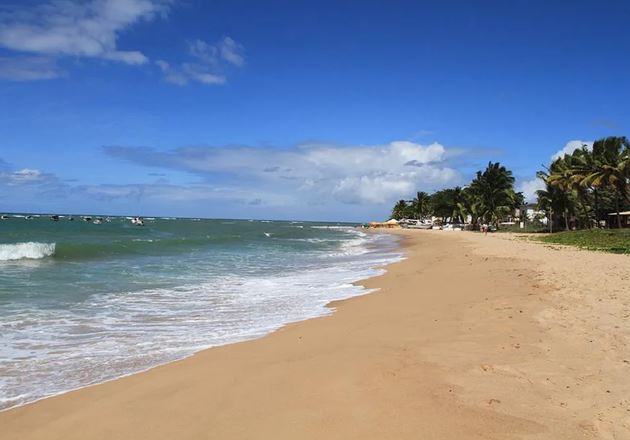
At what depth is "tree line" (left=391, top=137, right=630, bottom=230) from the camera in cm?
3844

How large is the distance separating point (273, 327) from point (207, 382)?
317cm

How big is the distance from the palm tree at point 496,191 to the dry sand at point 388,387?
58.6 meters

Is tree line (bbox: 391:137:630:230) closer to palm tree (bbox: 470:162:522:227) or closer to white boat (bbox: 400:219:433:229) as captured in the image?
palm tree (bbox: 470:162:522:227)

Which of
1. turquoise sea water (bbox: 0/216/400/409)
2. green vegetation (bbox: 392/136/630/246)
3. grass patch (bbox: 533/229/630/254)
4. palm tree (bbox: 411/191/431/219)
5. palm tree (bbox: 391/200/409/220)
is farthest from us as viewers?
palm tree (bbox: 391/200/409/220)

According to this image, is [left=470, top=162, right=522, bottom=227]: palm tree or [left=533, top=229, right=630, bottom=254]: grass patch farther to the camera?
[left=470, top=162, right=522, bottom=227]: palm tree

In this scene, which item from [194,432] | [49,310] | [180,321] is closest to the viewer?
[194,432]

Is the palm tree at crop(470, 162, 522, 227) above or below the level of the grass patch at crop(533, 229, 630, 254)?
above

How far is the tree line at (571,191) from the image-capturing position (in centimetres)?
3844

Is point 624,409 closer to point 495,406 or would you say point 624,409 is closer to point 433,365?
point 495,406

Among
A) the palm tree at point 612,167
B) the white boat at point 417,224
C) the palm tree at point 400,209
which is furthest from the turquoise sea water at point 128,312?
the palm tree at point 400,209

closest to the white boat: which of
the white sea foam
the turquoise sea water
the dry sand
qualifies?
the white sea foam

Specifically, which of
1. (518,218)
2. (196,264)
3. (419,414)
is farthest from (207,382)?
(518,218)

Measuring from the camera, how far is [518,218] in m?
83.0

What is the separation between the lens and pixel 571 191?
158 feet
